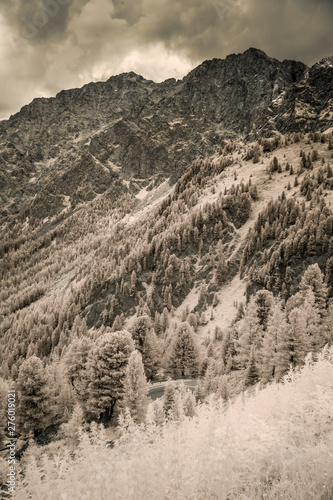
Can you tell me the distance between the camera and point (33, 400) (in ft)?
111

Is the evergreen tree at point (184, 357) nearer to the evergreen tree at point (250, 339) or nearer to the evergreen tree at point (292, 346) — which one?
the evergreen tree at point (250, 339)

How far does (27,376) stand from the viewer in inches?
1366

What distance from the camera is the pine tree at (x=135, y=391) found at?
96.6ft

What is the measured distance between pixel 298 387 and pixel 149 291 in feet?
264

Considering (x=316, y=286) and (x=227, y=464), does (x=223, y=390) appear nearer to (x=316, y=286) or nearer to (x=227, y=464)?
(x=316, y=286)

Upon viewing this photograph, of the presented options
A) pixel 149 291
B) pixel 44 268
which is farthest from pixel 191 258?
pixel 44 268

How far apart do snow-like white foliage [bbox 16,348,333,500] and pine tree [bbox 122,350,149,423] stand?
769 inches

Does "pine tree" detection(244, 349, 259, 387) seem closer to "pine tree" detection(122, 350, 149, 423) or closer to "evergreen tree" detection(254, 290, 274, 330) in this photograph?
"evergreen tree" detection(254, 290, 274, 330)

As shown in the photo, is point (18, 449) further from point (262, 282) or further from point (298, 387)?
point (262, 282)

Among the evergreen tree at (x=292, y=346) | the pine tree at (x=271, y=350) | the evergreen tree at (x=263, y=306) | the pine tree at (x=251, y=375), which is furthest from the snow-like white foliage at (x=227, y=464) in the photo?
the evergreen tree at (x=263, y=306)

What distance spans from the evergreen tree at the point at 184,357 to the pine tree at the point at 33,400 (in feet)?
82.4

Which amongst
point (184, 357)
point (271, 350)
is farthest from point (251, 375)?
point (184, 357)

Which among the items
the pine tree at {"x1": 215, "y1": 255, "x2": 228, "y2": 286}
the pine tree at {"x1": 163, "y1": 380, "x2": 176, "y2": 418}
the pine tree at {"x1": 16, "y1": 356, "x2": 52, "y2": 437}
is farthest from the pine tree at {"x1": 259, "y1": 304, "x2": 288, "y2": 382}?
the pine tree at {"x1": 215, "y1": 255, "x2": 228, "y2": 286}

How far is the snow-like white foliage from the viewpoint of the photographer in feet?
22.5
